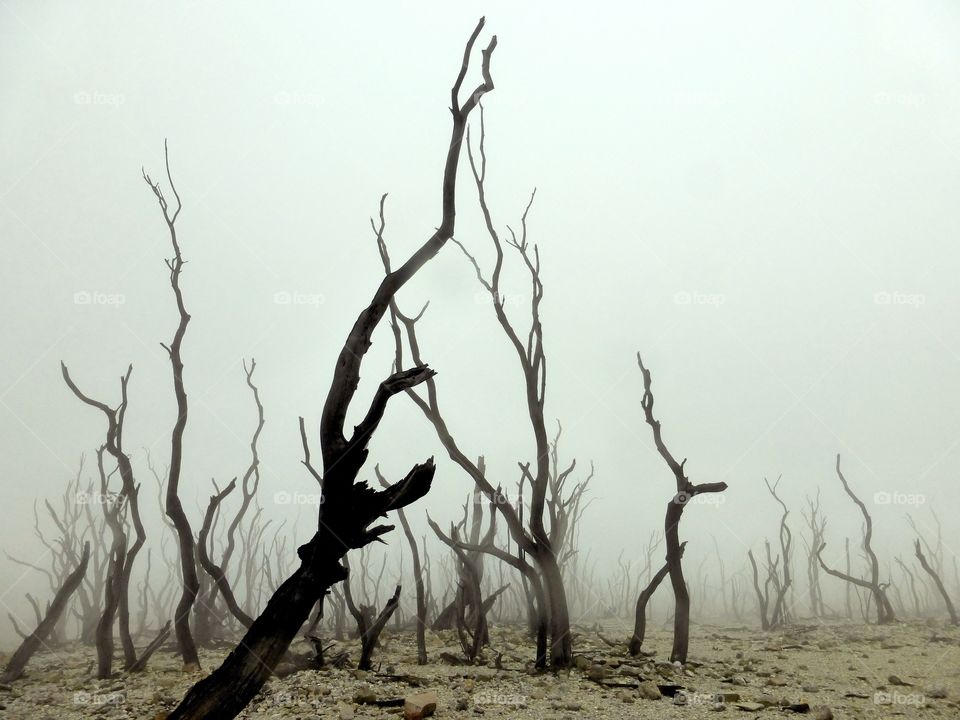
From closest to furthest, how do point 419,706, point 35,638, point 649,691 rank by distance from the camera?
point 419,706 → point 649,691 → point 35,638

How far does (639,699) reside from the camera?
18.3 feet

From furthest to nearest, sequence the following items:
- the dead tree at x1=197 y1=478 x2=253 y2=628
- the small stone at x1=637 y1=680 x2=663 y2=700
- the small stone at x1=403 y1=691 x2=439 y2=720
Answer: the dead tree at x1=197 y1=478 x2=253 y2=628 < the small stone at x1=637 y1=680 x2=663 y2=700 < the small stone at x1=403 y1=691 x2=439 y2=720

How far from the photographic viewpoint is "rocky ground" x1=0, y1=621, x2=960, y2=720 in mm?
5246

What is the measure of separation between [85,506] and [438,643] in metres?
9.46

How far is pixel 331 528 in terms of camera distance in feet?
11.2

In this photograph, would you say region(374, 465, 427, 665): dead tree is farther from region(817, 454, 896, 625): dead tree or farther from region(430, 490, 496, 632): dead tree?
region(817, 454, 896, 625): dead tree
